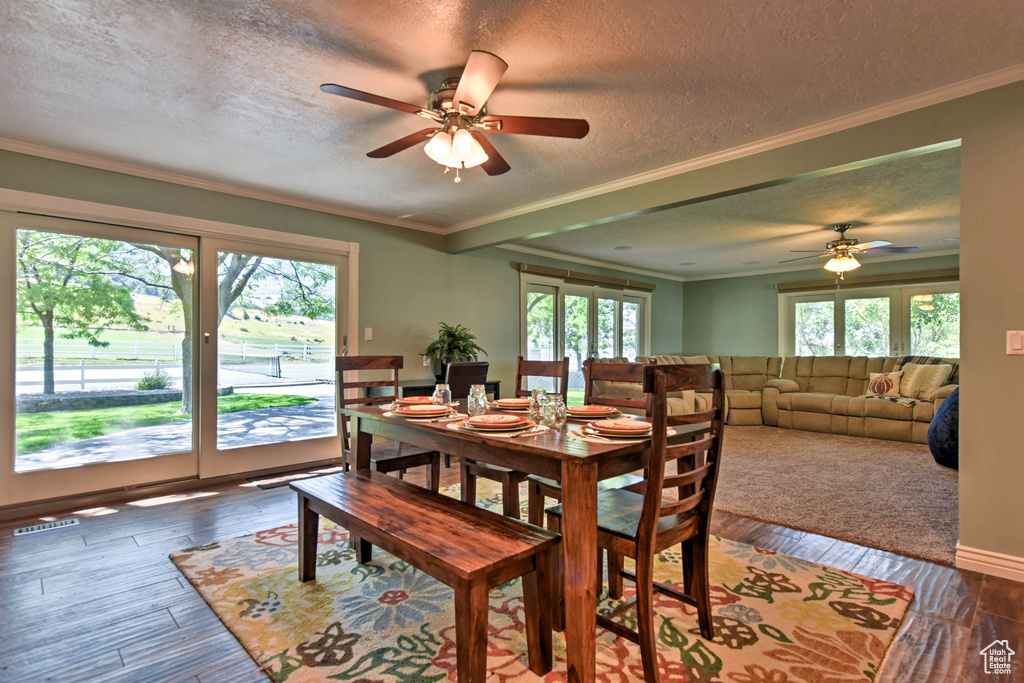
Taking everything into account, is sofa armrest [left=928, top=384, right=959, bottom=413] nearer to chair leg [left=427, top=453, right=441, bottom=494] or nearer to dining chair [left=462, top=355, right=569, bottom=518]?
dining chair [left=462, top=355, right=569, bottom=518]

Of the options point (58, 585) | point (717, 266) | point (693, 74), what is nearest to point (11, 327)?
point (58, 585)

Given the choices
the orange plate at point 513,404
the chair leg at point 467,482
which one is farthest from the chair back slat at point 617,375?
the chair leg at point 467,482

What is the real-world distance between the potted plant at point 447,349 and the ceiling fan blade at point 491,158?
2.72 meters

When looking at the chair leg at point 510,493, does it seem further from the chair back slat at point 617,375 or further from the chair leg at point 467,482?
the chair back slat at point 617,375

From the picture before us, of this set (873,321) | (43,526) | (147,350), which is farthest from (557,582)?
(873,321)

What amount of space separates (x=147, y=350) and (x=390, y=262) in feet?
6.98

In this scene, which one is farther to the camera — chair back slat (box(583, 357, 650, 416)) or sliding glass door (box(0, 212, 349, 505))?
sliding glass door (box(0, 212, 349, 505))

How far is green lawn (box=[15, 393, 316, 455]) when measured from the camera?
10.4ft

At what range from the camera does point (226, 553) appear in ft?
8.17

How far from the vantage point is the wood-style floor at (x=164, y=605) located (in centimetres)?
162

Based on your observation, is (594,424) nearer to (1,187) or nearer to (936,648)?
(936,648)

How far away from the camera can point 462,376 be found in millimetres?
4363

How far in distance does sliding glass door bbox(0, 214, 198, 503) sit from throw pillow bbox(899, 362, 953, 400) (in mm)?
7266

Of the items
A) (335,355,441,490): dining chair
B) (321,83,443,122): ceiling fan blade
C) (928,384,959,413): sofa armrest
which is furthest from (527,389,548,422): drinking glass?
(928,384,959,413): sofa armrest
